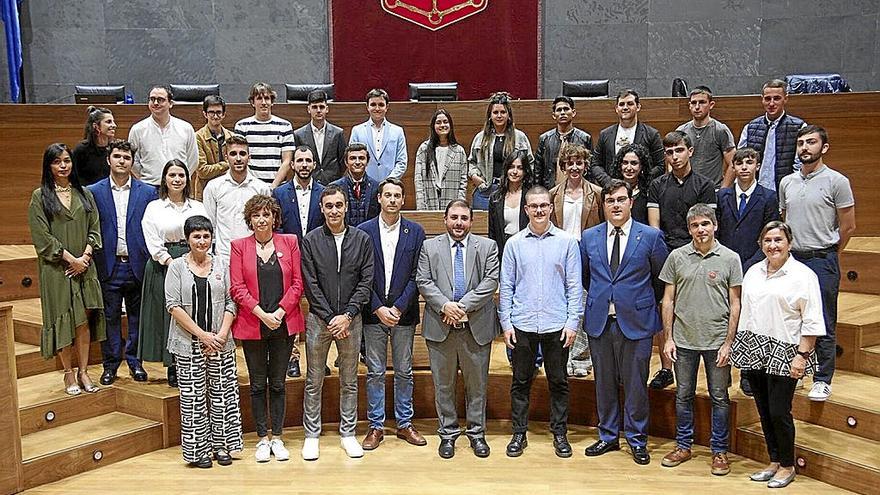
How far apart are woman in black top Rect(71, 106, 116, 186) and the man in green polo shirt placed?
10.8ft

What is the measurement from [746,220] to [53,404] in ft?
12.6

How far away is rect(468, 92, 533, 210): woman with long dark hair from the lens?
5363 mm

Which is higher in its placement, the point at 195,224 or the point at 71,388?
the point at 195,224

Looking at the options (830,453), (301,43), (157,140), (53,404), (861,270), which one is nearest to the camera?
(830,453)

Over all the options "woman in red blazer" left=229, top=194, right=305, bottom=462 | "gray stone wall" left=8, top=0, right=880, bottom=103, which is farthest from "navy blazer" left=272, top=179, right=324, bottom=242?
"gray stone wall" left=8, top=0, right=880, bottom=103

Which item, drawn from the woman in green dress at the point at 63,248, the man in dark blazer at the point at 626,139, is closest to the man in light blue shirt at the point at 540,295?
the man in dark blazer at the point at 626,139

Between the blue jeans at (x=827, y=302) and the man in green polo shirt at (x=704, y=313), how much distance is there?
522mm

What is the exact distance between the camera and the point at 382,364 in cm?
473

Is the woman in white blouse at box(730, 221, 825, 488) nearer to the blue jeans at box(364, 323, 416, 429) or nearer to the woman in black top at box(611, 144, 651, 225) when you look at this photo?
the woman in black top at box(611, 144, 651, 225)

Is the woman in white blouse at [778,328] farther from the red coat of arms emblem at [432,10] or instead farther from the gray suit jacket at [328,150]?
the red coat of arms emblem at [432,10]

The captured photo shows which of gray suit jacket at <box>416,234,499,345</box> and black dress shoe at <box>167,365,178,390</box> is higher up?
gray suit jacket at <box>416,234,499,345</box>

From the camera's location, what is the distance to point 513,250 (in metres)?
4.58

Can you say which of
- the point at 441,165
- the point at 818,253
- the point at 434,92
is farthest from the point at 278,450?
the point at 434,92

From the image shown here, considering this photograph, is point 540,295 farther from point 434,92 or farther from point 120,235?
point 434,92
